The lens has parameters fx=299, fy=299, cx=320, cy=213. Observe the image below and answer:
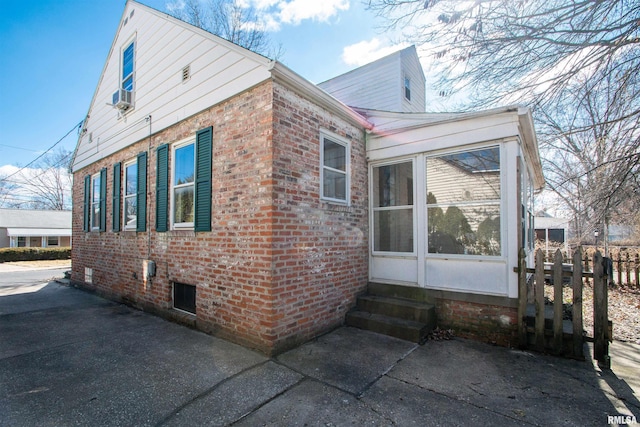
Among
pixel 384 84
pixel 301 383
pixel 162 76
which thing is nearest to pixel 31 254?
pixel 162 76

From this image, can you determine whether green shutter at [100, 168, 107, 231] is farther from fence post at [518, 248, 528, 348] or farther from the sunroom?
fence post at [518, 248, 528, 348]

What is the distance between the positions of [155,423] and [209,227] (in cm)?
271

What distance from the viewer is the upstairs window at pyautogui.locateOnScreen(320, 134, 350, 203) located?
15.7 ft

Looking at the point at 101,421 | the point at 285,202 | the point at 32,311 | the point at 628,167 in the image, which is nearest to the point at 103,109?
the point at 32,311

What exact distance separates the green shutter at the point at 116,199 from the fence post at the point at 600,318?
8.83 metres

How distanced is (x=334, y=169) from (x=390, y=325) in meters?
2.59

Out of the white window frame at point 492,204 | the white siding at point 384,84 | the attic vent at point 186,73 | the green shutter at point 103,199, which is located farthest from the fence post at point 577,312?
the green shutter at point 103,199

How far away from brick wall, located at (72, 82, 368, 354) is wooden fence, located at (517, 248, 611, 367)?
95.2 inches

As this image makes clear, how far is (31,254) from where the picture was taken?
21703mm

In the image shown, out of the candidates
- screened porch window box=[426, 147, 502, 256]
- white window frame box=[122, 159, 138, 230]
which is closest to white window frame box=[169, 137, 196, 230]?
white window frame box=[122, 159, 138, 230]

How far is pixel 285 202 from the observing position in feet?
13.1

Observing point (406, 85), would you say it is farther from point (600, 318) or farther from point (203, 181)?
point (600, 318)

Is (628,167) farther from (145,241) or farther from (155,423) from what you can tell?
(145,241)

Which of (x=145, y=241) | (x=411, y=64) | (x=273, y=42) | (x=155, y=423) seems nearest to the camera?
(x=155, y=423)
